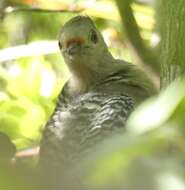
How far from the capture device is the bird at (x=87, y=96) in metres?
2.04

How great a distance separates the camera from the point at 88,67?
269 cm

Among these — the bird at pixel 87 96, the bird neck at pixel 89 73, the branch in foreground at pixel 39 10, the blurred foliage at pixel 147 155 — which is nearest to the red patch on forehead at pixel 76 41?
the bird at pixel 87 96

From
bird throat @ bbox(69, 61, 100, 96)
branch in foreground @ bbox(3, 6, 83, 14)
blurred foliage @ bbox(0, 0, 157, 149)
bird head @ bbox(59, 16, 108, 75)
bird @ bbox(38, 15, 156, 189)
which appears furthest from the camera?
branch in foreground @ bbox(3, 6, 83, 14)

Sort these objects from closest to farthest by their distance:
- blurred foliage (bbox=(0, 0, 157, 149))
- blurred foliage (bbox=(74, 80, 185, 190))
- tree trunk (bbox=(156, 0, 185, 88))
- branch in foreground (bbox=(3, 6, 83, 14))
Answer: blurred foliage (bbox=(74, 80, 185, 190))
tree trunk (bbox=(156, 0, 185, 88))
blurred foliage (bbox=(0, 0, 157, 149))
branch in foreground (bbox=(3, 6, 83, 14))

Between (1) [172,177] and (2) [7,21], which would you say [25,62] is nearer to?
(2) [7,21]

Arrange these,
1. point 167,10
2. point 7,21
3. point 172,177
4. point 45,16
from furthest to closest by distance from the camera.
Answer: point 7,21 → point 45,16 → point 167,10 → point 172,177

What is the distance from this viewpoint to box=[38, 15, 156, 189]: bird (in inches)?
80.5

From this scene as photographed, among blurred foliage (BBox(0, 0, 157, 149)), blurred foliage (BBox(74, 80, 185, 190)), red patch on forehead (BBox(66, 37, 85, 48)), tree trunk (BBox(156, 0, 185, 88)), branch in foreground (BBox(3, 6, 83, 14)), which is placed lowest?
blurred foliage (BBox(0, 0, 157, 149))

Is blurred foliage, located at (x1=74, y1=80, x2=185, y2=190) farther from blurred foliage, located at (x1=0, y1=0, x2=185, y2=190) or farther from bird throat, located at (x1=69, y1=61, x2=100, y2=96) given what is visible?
bird throat, located at (x1=69, y1=61, x2=100, y2=96)

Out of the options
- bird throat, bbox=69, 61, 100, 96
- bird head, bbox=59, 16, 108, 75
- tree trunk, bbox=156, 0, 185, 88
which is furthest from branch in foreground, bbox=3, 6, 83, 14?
tree trunk, bbox=156, 0, 185, 88

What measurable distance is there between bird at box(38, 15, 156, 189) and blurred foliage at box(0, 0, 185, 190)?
10cm

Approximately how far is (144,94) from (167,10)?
860 mm

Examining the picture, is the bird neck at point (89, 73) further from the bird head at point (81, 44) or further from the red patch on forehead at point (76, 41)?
the red patch on forehead at point (76, 41)

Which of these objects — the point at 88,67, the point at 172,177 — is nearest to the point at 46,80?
the point at 88,67
